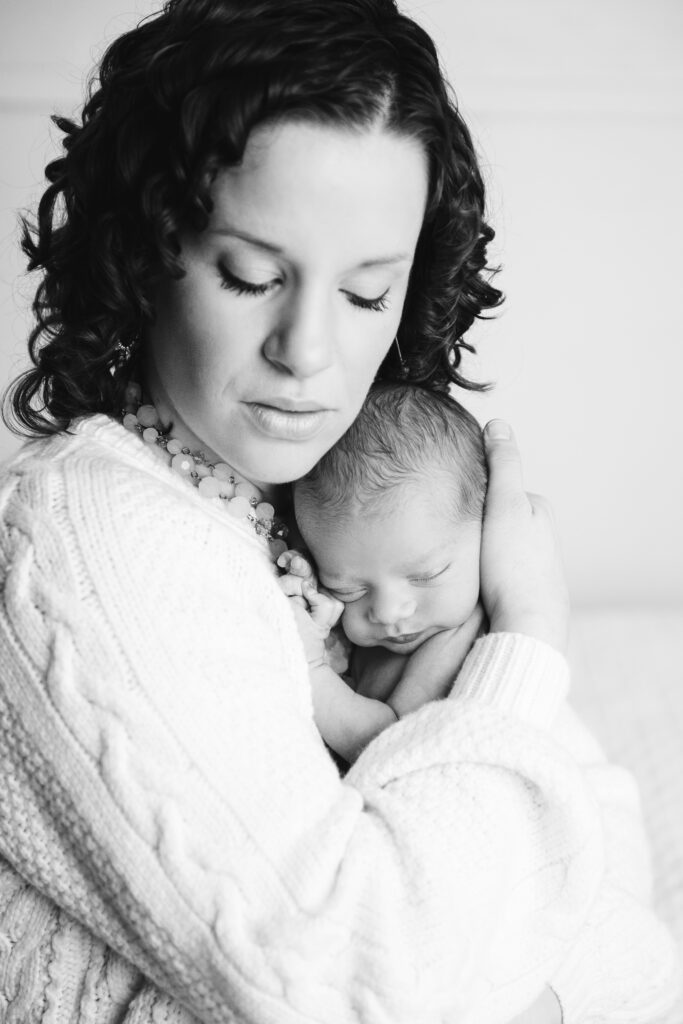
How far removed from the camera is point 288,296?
3.54ft

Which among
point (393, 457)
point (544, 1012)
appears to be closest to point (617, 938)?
point (544, 1012)

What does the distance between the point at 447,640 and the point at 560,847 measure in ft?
1.37

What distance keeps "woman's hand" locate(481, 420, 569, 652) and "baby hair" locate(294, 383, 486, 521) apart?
37mm

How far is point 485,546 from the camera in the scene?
1425 millimetres

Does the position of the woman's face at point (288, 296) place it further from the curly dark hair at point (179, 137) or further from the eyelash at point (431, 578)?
the eyelash at point (431, 578)

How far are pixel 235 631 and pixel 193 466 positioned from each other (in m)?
0.33

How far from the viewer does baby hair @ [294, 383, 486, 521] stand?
142 centimetres

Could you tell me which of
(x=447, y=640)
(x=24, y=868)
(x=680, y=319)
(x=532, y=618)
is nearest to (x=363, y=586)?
(x=447, y=640)

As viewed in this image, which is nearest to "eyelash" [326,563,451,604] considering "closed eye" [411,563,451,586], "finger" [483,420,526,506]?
"closed eye" [411,563,451,586]

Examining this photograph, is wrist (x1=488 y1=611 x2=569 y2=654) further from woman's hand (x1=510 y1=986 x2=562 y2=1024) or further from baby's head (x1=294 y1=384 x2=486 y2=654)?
woman's hand (x1=510 y1=986 x2=562 y2=1024)

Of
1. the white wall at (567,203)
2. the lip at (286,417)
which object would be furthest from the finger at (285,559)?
the white wall at (567,203)

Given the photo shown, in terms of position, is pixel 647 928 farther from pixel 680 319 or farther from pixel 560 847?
pixel 680 319

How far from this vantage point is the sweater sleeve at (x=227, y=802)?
2.97 ft

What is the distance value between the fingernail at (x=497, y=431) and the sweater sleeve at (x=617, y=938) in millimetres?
429
